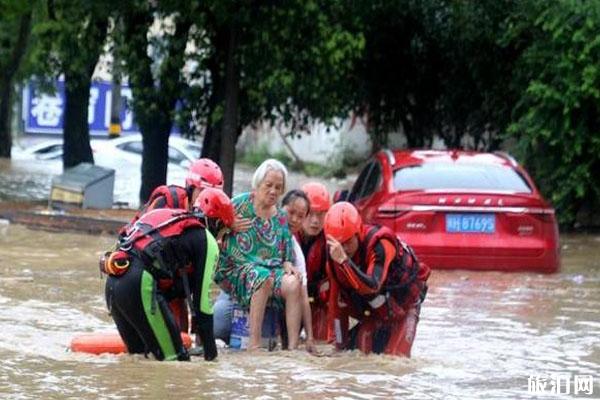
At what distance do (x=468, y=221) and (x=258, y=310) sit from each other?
18.6 ft

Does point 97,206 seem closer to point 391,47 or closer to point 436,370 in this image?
point 391,47

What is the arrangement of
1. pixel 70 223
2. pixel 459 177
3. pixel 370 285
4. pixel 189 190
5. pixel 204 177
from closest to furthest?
pixel 370 285
pixel 204 177
pixel 189 190
pixel 459 177
pixel 70 223

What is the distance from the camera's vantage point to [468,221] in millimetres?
15188

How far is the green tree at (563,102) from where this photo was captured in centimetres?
1903

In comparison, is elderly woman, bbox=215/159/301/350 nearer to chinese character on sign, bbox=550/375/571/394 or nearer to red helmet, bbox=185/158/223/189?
red helmet, bbox=185/158/223/189

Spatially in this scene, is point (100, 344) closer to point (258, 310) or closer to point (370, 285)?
point (258, 310)

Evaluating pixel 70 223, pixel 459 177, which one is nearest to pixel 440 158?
pixel 459 177

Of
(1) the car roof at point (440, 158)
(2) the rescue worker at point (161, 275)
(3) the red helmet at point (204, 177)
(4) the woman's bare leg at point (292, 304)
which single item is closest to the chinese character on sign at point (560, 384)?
(4) the woman's bare leg at point (292, 304)

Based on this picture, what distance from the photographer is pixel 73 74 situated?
2331 cm

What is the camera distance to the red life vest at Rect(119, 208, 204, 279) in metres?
8.93

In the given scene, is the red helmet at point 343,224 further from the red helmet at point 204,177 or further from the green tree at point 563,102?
the green tree at point 563,102

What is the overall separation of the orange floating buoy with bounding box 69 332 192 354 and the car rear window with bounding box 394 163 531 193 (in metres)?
5.86

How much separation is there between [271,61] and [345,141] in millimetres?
15332

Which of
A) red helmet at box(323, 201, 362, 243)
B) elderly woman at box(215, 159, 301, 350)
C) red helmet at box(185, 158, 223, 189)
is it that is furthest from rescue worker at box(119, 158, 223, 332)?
red helmet at box(323, 201, 362, 243)
